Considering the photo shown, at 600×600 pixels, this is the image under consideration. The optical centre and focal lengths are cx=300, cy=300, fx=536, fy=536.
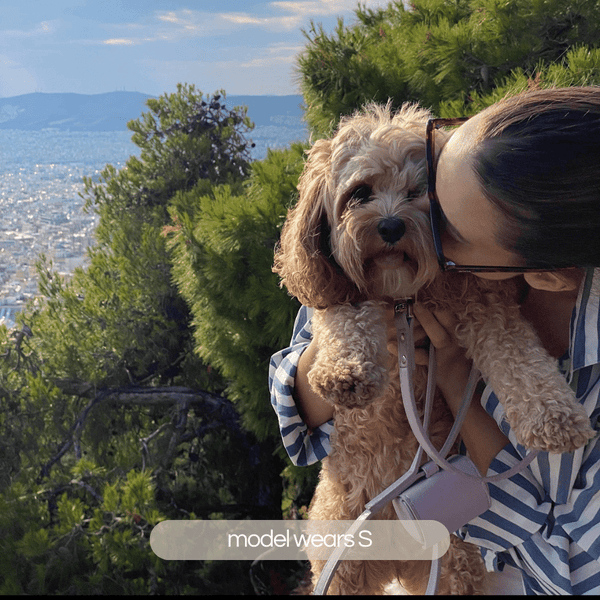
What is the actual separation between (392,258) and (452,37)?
2.61 m

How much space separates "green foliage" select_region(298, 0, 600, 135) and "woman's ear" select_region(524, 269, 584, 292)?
2103 mm

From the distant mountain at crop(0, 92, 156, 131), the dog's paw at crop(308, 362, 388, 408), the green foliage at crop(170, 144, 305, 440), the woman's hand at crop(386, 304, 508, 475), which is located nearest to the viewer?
the dog's paw at crop(308, 362, 388, 408)

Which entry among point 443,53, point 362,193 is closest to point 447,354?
point 362,193

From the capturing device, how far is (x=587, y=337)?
138 cm

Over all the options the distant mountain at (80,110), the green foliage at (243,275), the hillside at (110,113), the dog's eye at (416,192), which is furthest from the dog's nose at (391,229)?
the distant mountain at (80,110)

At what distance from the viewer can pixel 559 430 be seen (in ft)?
4.58

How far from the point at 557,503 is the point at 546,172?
93 cm

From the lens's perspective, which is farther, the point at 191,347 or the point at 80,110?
the point at 80,110

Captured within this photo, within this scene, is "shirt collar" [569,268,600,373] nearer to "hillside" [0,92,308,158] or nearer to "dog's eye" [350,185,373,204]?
"dog's eye" [350,185,373,204]

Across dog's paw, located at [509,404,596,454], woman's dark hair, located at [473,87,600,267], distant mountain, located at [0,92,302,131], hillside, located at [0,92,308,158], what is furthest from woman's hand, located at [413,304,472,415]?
distant mountain, located at [0,92,302,131]

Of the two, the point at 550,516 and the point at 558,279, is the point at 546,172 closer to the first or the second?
the point at 558,279

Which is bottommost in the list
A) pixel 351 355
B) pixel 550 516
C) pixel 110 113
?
pixel 550 516

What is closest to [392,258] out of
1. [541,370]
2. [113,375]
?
[541,370]

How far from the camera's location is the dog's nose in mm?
1507
